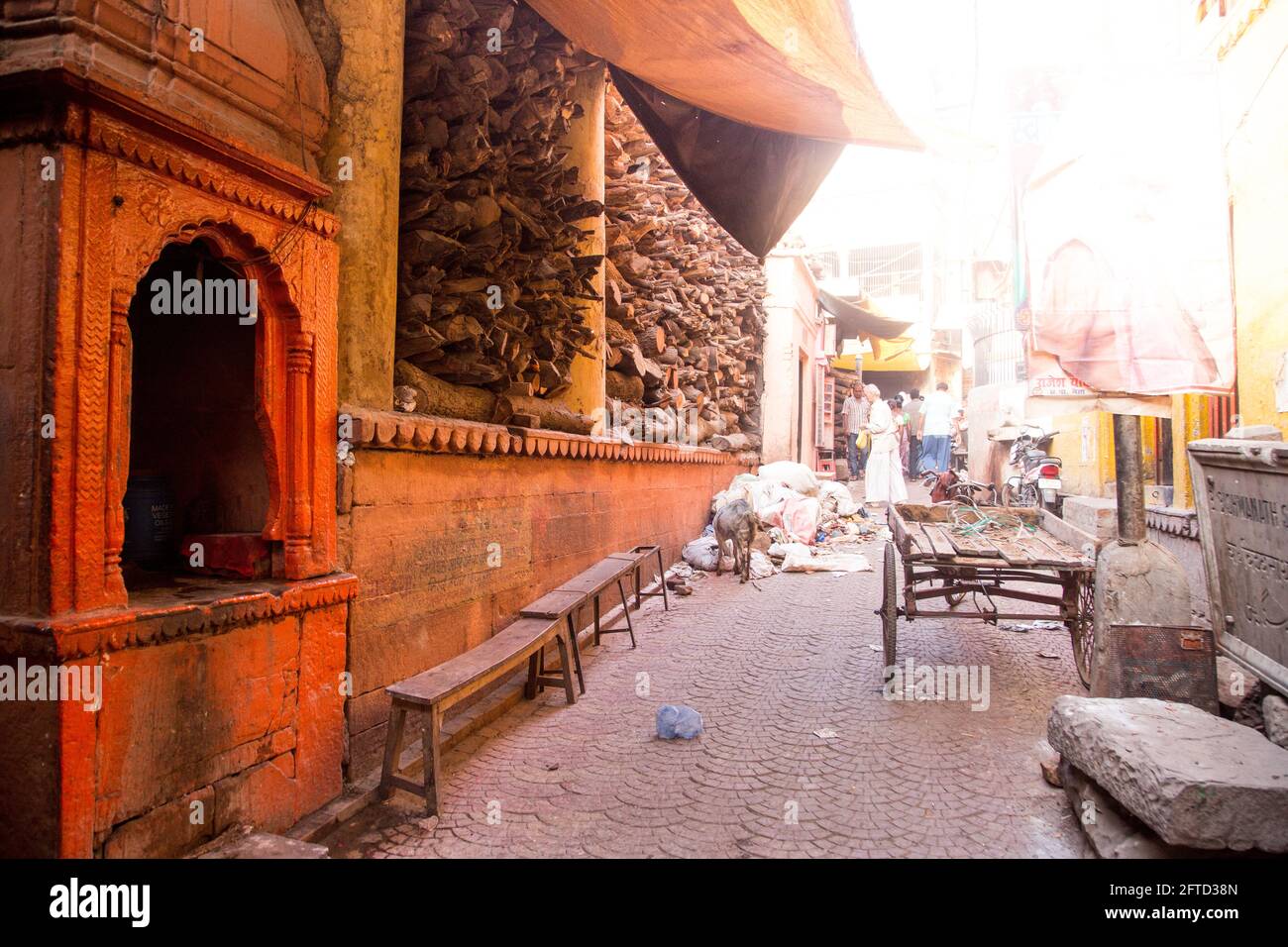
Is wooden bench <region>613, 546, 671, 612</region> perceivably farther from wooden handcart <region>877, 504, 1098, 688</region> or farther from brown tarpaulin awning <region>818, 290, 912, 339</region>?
brown tarpaulin awning <region>818, 290, 912, 339</region>

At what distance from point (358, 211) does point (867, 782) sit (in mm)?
3558

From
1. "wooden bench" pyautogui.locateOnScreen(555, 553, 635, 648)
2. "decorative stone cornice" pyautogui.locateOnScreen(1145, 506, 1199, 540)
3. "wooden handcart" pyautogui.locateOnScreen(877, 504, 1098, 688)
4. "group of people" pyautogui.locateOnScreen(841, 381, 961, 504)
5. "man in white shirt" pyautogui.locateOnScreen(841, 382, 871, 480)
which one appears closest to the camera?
"wooden handcart" pyautogui.locateOnScreen(877, 504, 1098, 688)

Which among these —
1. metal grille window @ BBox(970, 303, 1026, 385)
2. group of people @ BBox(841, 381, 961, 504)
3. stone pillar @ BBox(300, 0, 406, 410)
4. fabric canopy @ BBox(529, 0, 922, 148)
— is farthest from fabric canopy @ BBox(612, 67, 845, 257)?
metal grille window @ BBox(970, 303, 1026, 385)

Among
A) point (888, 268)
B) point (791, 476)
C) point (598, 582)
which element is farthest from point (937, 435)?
point (888, 268)

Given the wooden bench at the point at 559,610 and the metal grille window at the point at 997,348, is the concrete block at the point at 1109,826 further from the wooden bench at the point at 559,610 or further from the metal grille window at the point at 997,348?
the metal grille window at the point at 997,348

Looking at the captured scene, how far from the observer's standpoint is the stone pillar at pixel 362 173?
3.34m

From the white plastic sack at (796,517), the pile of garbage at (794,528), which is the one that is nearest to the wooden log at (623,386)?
the pile of garbage at (794,528)

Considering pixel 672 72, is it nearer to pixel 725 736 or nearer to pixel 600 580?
pixel 600 580

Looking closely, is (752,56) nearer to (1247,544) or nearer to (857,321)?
(1247,544)

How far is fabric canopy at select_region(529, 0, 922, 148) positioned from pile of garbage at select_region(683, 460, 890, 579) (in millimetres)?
4824

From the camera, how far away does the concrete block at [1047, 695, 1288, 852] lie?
7.55 ft

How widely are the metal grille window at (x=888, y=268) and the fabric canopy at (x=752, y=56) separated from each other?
26750mm

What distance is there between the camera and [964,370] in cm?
2925

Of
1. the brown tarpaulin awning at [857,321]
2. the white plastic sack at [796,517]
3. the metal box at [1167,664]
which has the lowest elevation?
the metal box at [1167,664]
